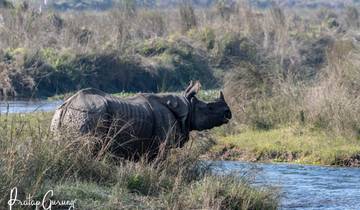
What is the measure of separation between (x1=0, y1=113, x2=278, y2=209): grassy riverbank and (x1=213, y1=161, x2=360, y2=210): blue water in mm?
768

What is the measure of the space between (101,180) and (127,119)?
2.29 m

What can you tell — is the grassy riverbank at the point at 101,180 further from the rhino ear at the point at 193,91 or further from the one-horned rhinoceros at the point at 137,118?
the rhino ear at the point at 193,91

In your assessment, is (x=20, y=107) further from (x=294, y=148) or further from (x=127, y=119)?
(x=127, y=119)

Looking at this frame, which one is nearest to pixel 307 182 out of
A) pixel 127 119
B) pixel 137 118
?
pixel 137 118

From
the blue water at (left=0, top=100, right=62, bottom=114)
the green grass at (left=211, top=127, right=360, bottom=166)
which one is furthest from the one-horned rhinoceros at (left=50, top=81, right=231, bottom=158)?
the green grass at (left=211, top=127, right=360, bottom=166)

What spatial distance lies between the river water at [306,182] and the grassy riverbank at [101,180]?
29.7 inches

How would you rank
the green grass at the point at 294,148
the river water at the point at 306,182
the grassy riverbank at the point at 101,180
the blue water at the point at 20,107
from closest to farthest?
the grassy riverbank at the point at 101,180 → the river water at the point at 306,182 → the blue water at the point at 20,107 → the green grass at the point at 294,148

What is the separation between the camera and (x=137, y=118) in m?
15.7

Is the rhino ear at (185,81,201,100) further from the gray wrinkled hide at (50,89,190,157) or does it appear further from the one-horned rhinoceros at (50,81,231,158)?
the gray wrinkled hide at (50,89,190,157)

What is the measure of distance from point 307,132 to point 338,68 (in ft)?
10.1

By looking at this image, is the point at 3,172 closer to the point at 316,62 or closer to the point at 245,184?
the point at 245,184

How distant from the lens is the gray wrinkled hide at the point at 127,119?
14523 millimetres

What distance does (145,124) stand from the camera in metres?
15.8

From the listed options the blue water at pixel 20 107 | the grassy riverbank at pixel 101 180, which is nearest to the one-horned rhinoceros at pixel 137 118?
the grassy riverbank at pixel 101 180
